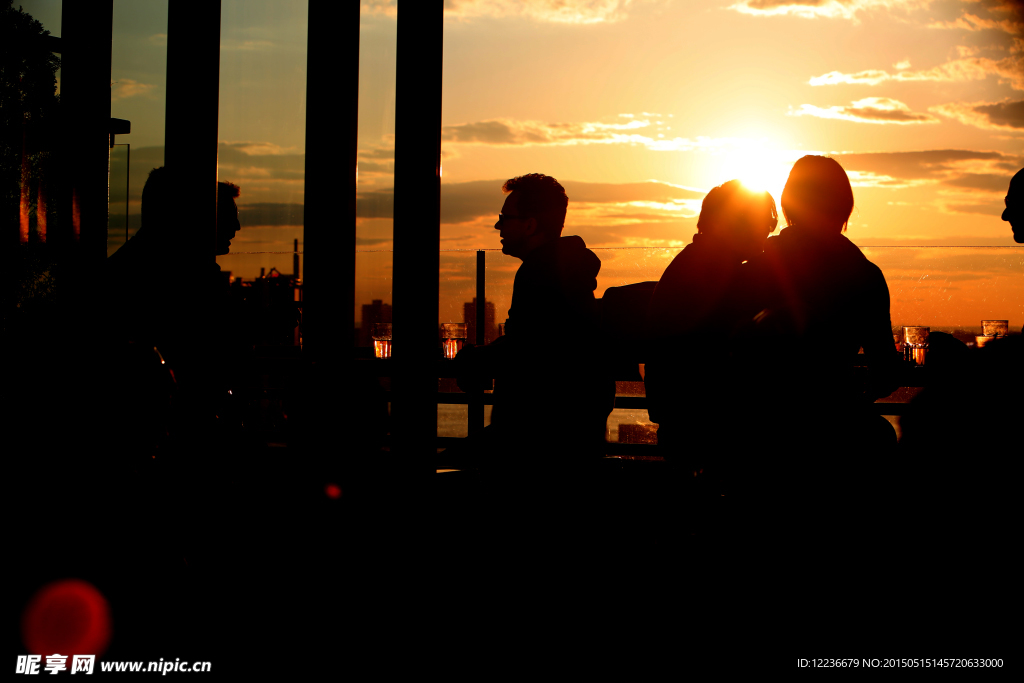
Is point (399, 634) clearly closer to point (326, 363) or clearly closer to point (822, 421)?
point (326, 363)

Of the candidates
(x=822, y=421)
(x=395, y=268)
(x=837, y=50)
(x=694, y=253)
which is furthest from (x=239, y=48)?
(x=837, y=50)

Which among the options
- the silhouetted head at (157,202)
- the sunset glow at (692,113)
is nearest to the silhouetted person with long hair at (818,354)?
the sunset glow at (692,113)

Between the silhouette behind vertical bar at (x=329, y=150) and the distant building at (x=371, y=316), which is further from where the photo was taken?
the distant building at (x=371, y=316)

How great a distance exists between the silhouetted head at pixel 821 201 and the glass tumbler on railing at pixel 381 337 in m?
1.32

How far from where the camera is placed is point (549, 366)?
222 cm

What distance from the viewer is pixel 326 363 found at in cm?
221

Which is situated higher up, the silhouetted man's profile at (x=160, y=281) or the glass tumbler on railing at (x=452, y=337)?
the silhouetted man's profile at (x=160, y=281)

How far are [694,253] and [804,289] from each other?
326 mm

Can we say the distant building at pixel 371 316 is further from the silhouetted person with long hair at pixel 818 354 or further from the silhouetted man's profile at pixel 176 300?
the silhouetted person with long hair at pixel 818 354

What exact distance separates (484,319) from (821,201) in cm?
216

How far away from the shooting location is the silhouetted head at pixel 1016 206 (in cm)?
221

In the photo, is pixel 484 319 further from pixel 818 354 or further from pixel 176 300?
pixel 818 354

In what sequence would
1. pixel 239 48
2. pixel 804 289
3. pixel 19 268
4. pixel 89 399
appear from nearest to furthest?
pixel 89 399
pixel 804 289
pixel 239 48
pixel 19 268

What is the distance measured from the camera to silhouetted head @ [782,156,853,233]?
211 centimetres
